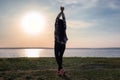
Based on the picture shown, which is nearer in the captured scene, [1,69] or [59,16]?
[59,16]

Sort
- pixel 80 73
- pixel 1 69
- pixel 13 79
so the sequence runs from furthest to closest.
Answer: pixel 1 69 < pixel 80 73 < pixel 13 79

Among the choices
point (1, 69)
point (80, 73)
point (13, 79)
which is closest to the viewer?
point (13, 79)

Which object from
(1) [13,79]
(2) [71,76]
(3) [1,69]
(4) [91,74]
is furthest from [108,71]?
(3) [1,69]

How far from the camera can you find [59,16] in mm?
19953

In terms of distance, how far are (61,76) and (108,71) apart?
159 inches

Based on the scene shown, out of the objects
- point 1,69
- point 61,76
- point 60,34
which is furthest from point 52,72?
point 1,69

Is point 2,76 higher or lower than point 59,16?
lower

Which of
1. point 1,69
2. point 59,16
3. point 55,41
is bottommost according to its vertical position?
point 1,69

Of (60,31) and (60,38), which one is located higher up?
(60,31)

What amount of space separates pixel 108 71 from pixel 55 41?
15.5 feet

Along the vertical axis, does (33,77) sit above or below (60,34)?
below

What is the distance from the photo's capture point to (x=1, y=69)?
24.5m

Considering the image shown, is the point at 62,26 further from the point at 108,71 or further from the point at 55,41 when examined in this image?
the point at 108,71

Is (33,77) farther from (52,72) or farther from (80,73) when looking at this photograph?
(80,73)
